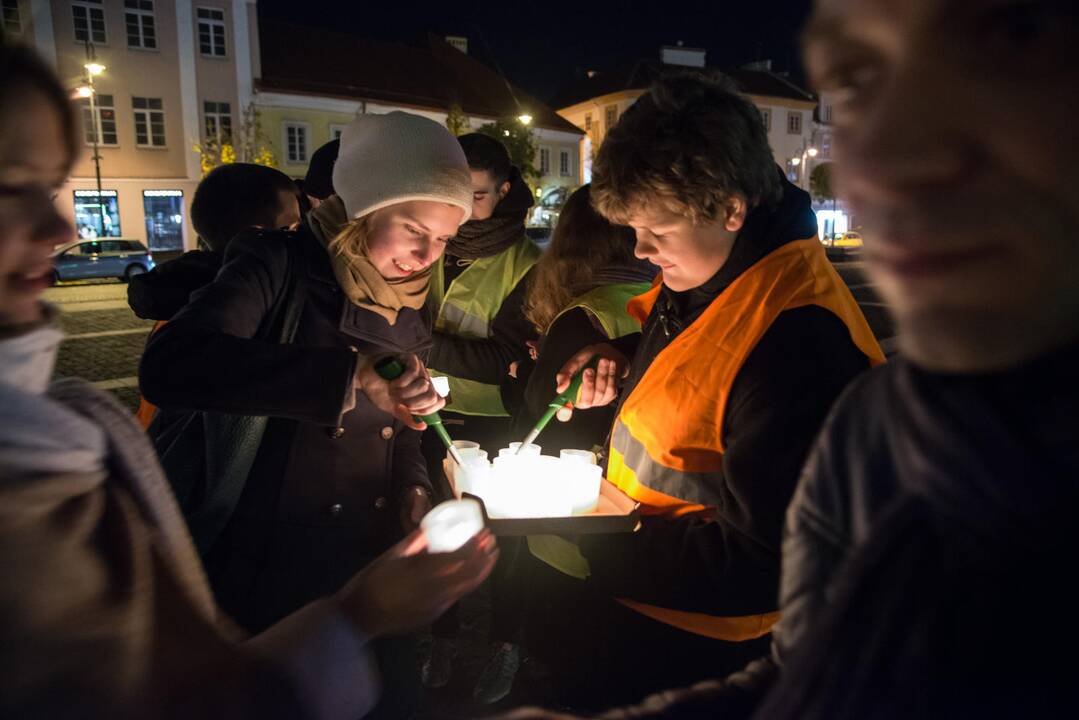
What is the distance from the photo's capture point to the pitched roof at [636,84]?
5175 cm

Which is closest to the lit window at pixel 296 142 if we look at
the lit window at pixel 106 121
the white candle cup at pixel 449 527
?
Result: the lit window at pixel 106 121

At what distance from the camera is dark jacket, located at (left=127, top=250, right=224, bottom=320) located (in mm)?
2973

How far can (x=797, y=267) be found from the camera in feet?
6.19

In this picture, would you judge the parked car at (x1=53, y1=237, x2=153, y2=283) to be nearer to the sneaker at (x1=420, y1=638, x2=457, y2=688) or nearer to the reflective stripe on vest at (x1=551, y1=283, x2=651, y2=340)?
the sneaker at (x1=420, y1=638, x2=457, y2=688)

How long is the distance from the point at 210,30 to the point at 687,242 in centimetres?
3439

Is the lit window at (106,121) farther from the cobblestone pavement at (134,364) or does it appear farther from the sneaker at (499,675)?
the sneaker at (499,675)

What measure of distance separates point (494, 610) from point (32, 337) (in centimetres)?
327

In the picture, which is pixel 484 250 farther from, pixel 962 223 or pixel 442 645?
pixel 962 223

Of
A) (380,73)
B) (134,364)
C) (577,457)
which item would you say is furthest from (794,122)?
(577,457)

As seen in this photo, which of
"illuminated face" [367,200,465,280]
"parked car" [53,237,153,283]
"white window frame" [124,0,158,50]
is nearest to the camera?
"illuminated face" [367,200,465,280]

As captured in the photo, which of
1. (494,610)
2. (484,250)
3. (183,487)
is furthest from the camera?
(484,250)

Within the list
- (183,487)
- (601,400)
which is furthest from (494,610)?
(183,487)

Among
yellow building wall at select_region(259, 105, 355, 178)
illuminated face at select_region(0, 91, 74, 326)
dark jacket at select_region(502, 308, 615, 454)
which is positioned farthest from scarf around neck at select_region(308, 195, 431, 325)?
yellow building wall at select_region(259, 105, 355, 178)

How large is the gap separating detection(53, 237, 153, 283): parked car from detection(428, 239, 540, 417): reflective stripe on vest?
2111cm
